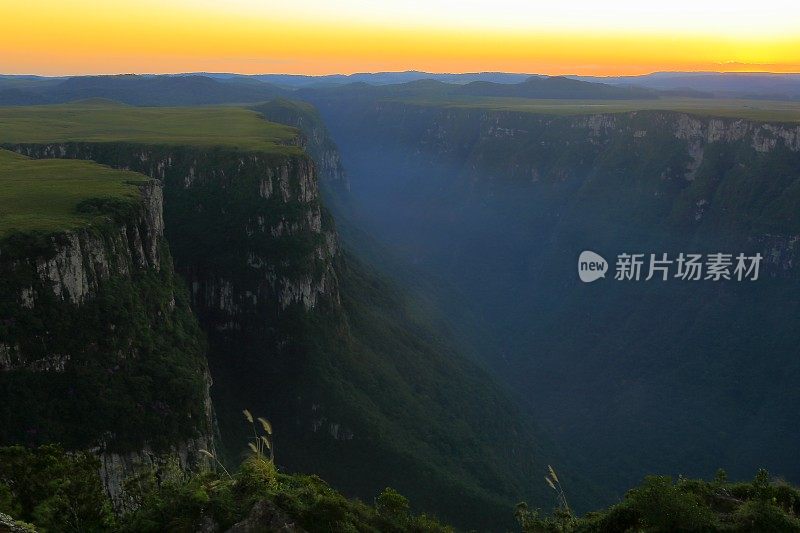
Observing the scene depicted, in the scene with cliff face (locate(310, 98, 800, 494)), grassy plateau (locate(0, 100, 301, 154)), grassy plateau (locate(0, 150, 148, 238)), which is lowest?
cliff face (locate(310, 98, 800, 494))

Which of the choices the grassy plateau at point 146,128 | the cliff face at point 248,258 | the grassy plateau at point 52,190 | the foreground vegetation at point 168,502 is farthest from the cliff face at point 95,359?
the grassy plateau at point 146,128

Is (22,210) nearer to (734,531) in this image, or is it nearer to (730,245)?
(734,531)

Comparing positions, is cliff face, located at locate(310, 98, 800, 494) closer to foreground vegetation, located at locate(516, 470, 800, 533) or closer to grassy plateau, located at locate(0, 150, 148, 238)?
foreground vegetation, located at locate(516, 470, 800, 533)

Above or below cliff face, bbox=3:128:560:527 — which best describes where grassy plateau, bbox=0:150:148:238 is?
above

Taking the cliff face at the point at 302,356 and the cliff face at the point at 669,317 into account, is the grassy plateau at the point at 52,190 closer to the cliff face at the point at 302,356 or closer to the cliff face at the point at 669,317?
the cliff face at the point at 302,356

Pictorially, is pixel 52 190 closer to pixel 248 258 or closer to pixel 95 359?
pixel 95 359

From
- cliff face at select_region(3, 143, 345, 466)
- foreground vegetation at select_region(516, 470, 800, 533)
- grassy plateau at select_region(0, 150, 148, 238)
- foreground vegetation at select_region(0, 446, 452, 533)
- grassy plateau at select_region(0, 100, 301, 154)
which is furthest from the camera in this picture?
grassy plateau at select_region(0, 100, 301, 154)

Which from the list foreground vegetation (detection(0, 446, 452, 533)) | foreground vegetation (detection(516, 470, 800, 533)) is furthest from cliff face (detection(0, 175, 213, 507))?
foreground vegetation (detection(516, 470, 800, 533))

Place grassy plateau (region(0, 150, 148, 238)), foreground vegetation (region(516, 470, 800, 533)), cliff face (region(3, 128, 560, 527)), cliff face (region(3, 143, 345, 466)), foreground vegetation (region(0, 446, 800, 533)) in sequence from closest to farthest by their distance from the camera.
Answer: foreground vegetation (region(516, 470, 800, 533))
foreground vegetation (region(0, 446, 800, 533))
grassy plateau (region(0, 150, 148, 238))
cliff face (region(3, 128, 560, 527))
cliff face (region(3, 143, 345, 466))

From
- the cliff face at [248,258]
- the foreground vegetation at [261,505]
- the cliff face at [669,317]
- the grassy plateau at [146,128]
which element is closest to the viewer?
the foreground vegetation at [261,505]
